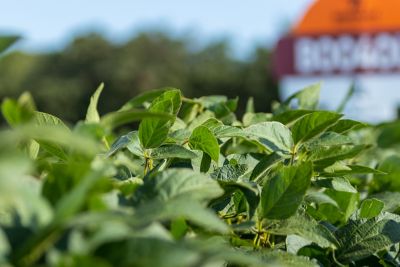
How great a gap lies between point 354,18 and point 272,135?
15.7m

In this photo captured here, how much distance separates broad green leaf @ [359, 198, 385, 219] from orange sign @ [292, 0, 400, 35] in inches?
591

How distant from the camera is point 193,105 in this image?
1180 mm

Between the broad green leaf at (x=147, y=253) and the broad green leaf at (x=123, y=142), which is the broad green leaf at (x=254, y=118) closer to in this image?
the broad green leaf at (x=123, y=142)

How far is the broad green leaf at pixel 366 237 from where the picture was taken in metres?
0.78

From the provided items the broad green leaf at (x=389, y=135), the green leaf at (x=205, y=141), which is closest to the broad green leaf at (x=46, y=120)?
the green leaf at (x=205, y=141)

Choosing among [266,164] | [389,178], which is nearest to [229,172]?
[266,164]

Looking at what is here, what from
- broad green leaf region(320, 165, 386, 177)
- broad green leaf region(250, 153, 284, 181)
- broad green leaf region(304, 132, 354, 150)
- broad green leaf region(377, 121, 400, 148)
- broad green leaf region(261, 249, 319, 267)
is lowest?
broad green leaf region(377, 121, 400, 148)

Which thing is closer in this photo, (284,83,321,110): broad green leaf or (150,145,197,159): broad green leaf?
(150,145,197,159): broad green leaf

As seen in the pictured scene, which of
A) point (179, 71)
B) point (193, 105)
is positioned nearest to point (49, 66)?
point (179, 71)

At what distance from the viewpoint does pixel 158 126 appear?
76 centimetres

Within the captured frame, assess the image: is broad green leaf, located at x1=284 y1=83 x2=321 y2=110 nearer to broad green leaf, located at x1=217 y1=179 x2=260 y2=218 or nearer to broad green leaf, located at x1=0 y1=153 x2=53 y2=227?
broad green leaf, located at x1=217 y1=179 x2=260 y2=218

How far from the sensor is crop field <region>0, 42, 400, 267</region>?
0.48 meters

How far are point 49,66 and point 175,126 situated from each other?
1302 inches

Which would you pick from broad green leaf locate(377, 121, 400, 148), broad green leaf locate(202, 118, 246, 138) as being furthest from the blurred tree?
broad green leaf locate(202, 118, 246, 138)
